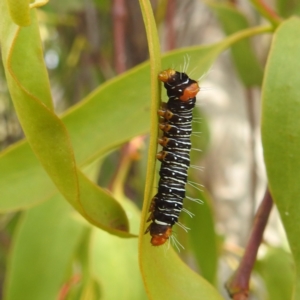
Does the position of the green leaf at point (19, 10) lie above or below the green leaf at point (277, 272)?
above

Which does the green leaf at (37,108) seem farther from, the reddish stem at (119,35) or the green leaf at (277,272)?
the reddish stem at (119,35)

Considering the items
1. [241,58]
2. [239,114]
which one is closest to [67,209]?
[241,58]

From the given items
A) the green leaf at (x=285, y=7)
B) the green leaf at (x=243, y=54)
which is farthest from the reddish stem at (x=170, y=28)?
the green leaf at (x=285, y=7)

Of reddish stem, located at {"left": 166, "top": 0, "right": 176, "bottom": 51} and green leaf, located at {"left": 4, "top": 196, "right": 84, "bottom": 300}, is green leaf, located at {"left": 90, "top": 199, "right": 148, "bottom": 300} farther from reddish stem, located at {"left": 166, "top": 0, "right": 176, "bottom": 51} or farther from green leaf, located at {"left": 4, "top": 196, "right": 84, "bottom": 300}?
reddish stem, located at {"left": 166, "top": 0, "right": 176, "bottom": 51}

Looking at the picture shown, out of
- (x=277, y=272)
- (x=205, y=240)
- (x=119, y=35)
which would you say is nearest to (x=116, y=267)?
(x=205, y=240)

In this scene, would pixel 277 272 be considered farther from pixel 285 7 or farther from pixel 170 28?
pixel 170 28

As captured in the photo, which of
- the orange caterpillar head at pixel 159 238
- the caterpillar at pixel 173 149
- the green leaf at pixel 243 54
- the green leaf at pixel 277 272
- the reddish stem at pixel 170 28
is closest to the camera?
the orange caterpillar head at pixel 159 238
